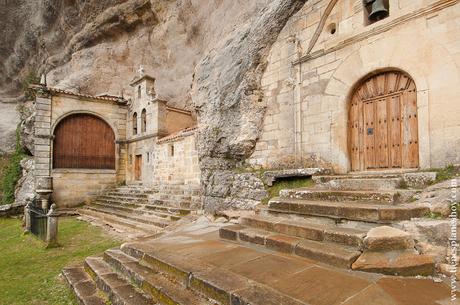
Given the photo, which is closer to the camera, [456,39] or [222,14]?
[456,39]

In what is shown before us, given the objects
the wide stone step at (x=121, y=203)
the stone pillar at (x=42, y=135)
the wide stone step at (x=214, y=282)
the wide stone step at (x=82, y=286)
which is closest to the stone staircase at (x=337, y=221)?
the wide stone step at (x=214, y=282)

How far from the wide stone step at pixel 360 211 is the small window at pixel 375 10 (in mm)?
3392

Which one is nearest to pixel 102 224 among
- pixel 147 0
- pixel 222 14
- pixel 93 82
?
pixel 222 14

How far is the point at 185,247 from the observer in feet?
12.1

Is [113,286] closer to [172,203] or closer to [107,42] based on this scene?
[172,203]

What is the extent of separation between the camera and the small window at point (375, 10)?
4586 mm

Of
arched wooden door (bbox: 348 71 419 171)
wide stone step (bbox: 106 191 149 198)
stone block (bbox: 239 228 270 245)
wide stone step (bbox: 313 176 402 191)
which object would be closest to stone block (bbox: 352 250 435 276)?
stone block (bbox: 239 228 270 245)

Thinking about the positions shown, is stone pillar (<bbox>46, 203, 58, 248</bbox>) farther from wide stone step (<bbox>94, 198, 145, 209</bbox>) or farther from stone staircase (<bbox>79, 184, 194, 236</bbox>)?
wide stone step (<bbox>94, 198, 145, 209</bbox>)

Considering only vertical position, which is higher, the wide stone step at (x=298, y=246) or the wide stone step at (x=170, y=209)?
the wide stone step at (x=298, y=246)

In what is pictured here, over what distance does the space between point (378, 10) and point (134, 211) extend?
385 inches

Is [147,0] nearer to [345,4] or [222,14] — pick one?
[222,14]

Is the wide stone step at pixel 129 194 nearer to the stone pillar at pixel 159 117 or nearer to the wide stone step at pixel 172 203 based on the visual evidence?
the wide stone step at pixel 172 203

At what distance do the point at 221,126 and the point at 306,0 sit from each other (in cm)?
322

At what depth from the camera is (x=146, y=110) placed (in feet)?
51.4
